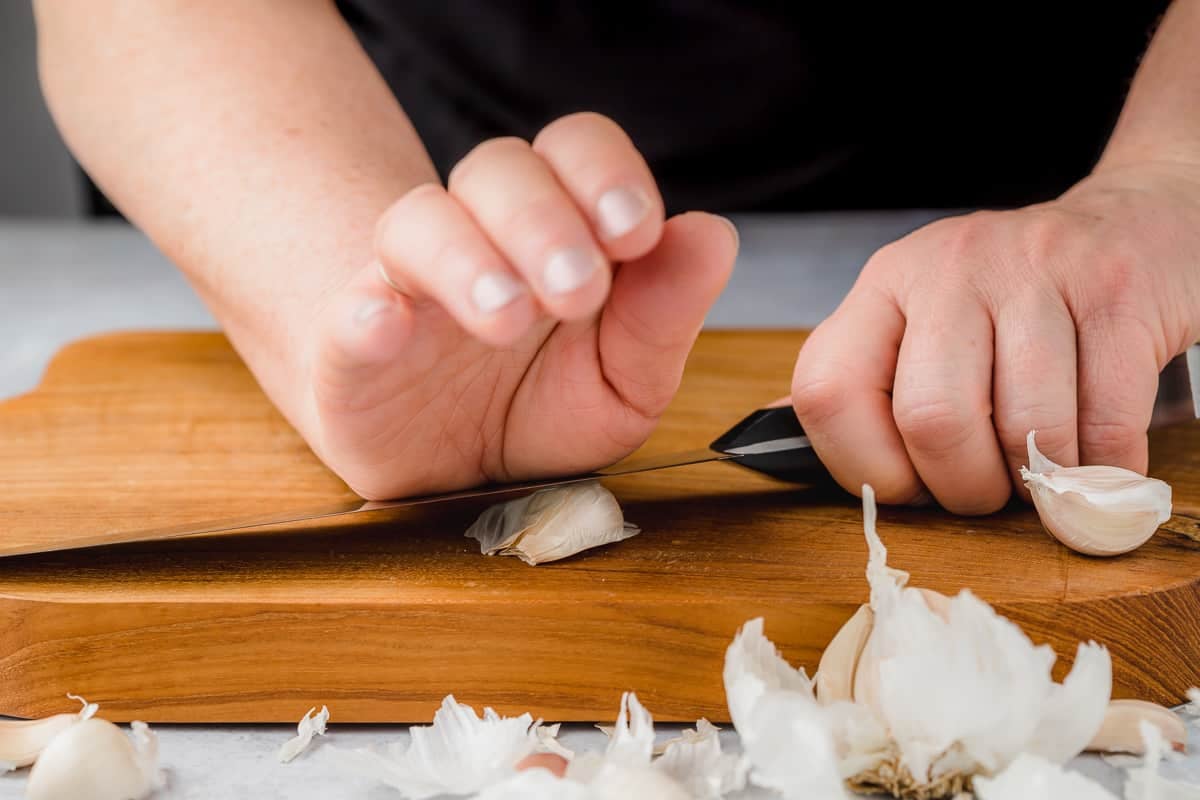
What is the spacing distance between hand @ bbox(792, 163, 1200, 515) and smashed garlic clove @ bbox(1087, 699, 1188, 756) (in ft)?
0.47

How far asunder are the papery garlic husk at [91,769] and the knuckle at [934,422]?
0.39 meters

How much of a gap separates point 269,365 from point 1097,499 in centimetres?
52

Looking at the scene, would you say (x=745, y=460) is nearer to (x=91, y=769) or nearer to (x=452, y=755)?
(x=452, y=755)

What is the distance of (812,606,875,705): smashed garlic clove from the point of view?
492 mm

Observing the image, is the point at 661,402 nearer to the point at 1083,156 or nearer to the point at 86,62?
the point at 86,62

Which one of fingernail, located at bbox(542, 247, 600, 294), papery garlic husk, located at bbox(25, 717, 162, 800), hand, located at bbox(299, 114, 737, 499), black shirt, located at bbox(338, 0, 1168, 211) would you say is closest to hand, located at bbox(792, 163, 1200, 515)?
hand, located at bbox(299, 114, 737, 499)

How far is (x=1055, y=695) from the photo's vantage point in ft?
1.41

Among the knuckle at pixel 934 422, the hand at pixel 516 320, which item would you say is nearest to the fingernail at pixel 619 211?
the hand at pixel 516 320

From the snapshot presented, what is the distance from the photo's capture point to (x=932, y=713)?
42cm

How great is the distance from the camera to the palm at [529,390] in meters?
0.52

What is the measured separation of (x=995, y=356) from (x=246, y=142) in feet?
1.71

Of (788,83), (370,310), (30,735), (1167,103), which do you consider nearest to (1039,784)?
(370,310)

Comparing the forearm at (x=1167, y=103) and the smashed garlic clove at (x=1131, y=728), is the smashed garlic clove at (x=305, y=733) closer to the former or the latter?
the smashed garlic clove at (x=1131, y=728)

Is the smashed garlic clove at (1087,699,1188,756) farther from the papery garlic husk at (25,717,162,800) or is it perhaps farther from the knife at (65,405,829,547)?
the papery garlic husk at (25,717,162,800)
